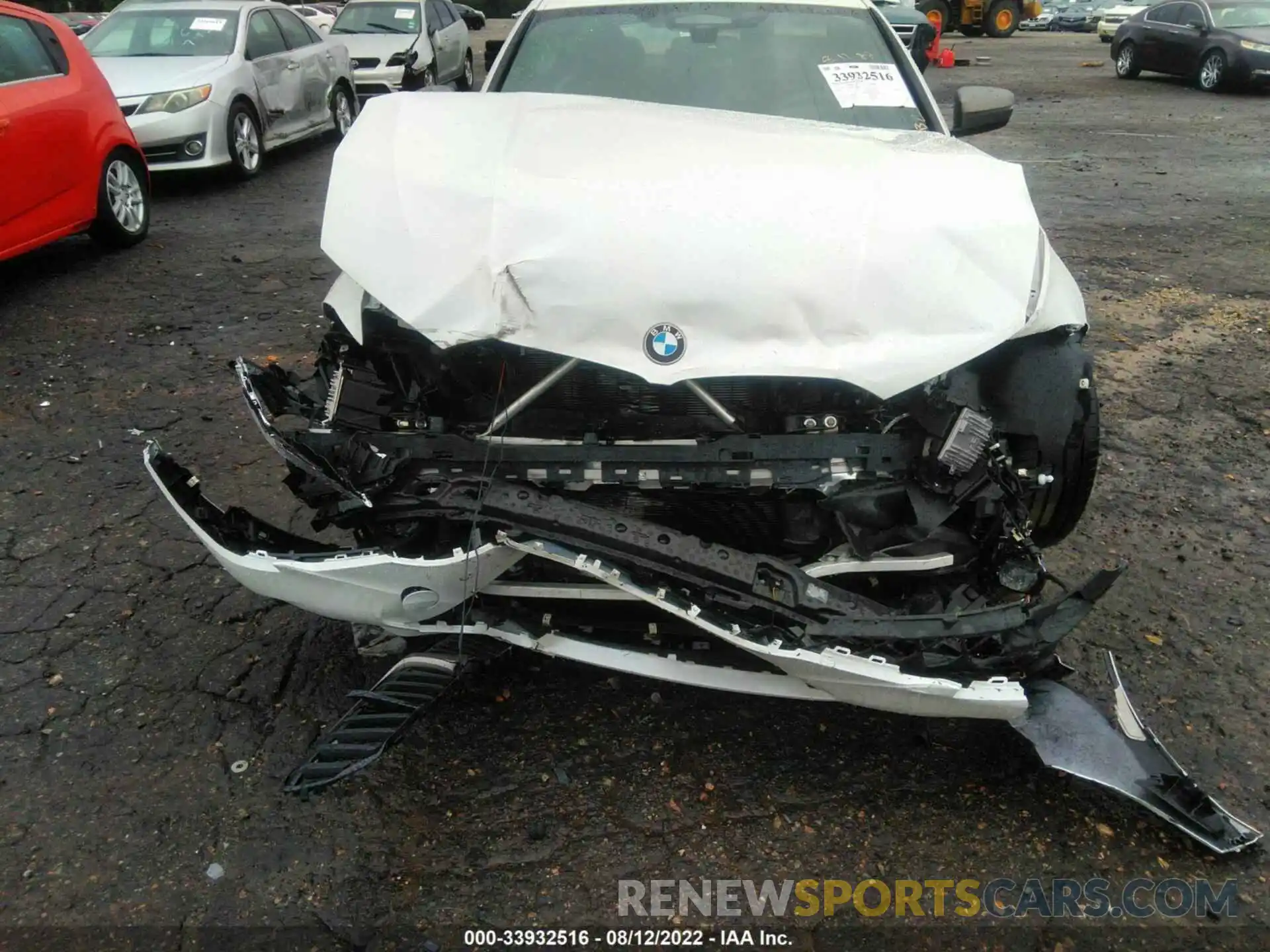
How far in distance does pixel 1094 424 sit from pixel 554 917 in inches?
71.3

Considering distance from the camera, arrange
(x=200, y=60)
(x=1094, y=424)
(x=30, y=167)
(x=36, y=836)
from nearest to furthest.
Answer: (x=36, y=836) → (x=1094, y=424) → (x=30, y=167) → (x=200, y=60)

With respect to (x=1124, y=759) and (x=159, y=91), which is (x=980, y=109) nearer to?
(x=1124, y=759)

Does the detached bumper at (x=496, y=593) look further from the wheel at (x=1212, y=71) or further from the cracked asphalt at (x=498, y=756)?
the wheel at (x=1212, y=71)

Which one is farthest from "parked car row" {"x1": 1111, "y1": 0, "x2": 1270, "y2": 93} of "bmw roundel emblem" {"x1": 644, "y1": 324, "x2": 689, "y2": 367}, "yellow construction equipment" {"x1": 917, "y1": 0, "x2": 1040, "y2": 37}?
Answer: "bmw roundel emblem" {"x1": 644, "y1": 324, "x2": 689, "y2": 367}

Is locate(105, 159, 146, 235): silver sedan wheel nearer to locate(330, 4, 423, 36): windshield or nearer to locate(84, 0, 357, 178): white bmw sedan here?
locate(84, 0, 357, 178): white bmw sedan

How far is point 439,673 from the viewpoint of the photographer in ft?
8.34

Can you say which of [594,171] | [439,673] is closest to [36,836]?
[439,673]

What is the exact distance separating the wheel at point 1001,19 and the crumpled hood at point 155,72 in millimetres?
21147

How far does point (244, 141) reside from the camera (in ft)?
28.5

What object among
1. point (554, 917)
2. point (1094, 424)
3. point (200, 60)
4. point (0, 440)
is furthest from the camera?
point (200, 60)

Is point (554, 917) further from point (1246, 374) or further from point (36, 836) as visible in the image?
point (1246, 374)

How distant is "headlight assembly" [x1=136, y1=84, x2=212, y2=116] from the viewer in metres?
7.84

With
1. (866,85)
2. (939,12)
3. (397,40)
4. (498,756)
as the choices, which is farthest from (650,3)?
(939,12)

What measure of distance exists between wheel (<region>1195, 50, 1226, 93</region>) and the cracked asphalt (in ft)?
40.8
